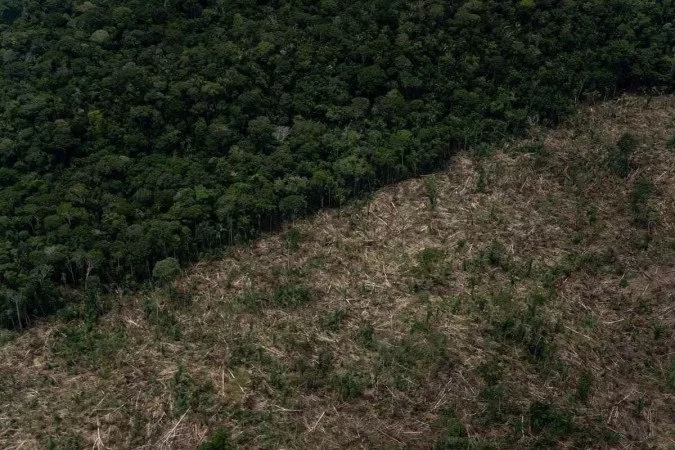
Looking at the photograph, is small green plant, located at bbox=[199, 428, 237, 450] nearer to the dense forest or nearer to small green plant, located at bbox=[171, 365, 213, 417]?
small green plant, located at bbox=[171, 365, 213, 417]

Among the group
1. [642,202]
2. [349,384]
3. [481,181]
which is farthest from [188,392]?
[642,202]

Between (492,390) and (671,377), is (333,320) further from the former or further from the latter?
(671,377)

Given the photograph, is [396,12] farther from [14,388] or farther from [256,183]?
[14,388]

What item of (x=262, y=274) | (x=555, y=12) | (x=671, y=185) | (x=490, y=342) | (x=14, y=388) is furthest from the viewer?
(x=555, y=12)

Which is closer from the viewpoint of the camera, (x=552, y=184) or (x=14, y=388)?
(x=14, y=388)

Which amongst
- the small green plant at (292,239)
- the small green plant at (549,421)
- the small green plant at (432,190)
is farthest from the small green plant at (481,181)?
the small green plant at (549,421)

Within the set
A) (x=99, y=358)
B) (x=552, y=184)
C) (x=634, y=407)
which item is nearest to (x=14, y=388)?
(x=99, y=358)

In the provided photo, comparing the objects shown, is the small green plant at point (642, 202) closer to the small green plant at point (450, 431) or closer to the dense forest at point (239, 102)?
A: the dense forest at point (239, 102)
